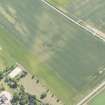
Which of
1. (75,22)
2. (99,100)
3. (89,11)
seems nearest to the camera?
(99,100)

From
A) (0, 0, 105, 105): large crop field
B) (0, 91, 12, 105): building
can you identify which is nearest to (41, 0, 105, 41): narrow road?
(0, 0, 105, 105): large crop field

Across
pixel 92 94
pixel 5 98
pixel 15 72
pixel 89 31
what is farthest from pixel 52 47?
pixel 5 98

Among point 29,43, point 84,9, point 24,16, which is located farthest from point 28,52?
point 84,9

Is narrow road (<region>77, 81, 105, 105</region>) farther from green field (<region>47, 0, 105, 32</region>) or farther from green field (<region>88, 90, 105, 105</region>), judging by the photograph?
green field (<region>47, 0, 105, 32</region>)

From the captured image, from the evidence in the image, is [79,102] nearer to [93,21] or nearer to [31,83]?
[31,83]

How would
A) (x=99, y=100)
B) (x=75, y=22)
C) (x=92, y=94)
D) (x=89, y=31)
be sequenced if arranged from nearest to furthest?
(x=99, y=100) → (x=92, y=94) → (x=89, y=31) → (x=75, y=22)

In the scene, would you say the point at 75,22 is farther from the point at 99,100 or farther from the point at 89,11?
the point at 99,100

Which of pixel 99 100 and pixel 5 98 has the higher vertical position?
pixel 99 100

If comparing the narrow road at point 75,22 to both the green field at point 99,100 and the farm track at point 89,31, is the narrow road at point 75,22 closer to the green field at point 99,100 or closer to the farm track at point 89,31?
the farm track at point 89,31

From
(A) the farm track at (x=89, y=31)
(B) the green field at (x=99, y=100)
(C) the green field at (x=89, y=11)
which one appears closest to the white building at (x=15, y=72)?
(A) the farm track at (x=89, y=31)
